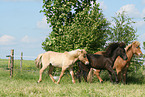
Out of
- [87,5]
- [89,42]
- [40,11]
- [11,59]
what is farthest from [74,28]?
[11,59]

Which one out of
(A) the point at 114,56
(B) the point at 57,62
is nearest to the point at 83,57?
(B) the point at 57,62

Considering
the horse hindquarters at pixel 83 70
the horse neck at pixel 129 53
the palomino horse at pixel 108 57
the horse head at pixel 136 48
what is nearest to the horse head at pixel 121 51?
the palomino horse at pixel 108 57

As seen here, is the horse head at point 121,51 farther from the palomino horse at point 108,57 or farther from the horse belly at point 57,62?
the horse belly at point 57,62

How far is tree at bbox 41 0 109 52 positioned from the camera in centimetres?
1378

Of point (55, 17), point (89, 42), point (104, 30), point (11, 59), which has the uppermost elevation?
point (55, 17)

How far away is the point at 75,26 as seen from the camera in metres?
13.9

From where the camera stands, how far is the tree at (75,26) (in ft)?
45.2

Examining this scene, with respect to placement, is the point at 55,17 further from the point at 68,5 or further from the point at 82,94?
the point at 82,94

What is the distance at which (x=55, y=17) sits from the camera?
52.5ft

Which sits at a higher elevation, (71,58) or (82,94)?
(71,58)

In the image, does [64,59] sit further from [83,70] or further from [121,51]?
[121,51]

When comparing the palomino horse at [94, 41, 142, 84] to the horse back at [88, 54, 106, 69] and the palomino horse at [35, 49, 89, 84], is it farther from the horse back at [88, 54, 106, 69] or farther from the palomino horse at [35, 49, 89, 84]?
the palomino horse at [35, 49, 89, 84]

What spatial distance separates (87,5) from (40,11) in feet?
12.2

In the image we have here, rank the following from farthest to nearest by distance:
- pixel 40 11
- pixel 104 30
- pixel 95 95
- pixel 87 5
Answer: pixel 40 11 → pixel 87 5 → pixel 104 30 → pixel 95 95
